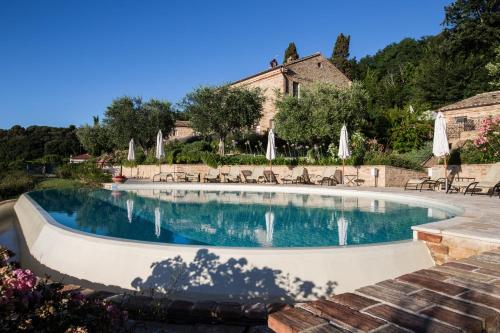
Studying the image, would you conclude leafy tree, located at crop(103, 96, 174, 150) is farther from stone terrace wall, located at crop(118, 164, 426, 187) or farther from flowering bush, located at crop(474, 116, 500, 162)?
flowering bush, located at crop(474, 116, 500, 162)

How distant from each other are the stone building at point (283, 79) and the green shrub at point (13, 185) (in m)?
15.9

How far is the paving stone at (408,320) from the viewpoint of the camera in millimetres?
1697

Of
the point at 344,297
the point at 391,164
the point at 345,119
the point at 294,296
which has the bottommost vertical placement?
the point at 294,296

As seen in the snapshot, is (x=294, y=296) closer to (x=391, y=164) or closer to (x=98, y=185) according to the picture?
(x=391, y=164)

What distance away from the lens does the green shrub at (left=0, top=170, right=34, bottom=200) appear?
15.0 meters

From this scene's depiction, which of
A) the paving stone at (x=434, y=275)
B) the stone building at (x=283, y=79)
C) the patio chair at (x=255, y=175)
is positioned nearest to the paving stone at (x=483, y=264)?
the paving stone at (x=434, y=275)

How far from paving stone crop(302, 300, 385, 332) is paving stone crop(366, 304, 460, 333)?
3.2 inches

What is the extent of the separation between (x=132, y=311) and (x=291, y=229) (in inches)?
222

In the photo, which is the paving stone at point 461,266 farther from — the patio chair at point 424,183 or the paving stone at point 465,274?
the patio chair at point 424,183

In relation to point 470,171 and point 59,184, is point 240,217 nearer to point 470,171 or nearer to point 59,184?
point 470,171

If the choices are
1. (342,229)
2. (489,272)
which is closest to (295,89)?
(342,229)

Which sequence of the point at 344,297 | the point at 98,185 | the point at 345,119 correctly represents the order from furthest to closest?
the point at 345,119 < the point at 98,185 < the point at 344,297

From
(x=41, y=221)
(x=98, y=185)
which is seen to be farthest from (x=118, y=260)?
(x=98, y=185)

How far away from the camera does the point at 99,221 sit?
9695mm
